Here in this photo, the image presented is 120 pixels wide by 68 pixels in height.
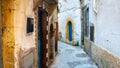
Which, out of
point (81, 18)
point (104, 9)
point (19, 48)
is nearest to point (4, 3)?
point (19, 48)

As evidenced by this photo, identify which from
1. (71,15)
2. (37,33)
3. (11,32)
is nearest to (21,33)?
(11,32)

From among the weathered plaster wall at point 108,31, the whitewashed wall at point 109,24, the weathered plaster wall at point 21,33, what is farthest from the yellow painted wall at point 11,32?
the whitewashed wall at point 109,24

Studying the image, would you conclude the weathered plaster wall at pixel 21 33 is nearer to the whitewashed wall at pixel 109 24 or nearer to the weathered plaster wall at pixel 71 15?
the whitewashed wall at pixel 109 24

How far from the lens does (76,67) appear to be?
27.7 ft

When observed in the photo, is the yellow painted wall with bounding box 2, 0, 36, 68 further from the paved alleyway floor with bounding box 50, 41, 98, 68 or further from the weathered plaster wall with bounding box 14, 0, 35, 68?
the paved alleyway floor with bounding box 50, 41, 98, 68

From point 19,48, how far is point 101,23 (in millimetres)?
5770

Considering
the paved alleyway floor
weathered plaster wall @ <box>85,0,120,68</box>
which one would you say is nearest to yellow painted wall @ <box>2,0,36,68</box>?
weathered plaster wall @ <box>85,0,120,68</box>

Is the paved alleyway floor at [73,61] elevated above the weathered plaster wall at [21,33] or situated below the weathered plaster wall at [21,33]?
below

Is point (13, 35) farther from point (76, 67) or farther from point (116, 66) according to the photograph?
point (76, 67)

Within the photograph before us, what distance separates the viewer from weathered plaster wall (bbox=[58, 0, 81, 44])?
56.7ft

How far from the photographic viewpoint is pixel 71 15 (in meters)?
18.7

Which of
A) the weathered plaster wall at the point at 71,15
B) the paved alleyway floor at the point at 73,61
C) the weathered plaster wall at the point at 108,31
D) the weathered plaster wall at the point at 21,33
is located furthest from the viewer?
the weathered plaster wall at the point at 71,15

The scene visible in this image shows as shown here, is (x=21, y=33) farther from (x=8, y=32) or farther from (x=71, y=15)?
(x=71, y=15)

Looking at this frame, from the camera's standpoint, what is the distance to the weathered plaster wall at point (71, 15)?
56.7 feet
